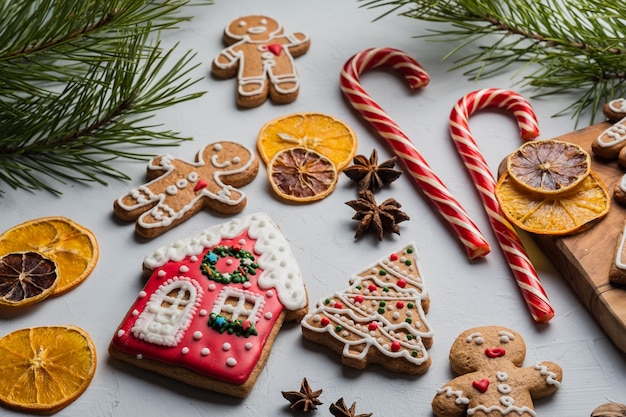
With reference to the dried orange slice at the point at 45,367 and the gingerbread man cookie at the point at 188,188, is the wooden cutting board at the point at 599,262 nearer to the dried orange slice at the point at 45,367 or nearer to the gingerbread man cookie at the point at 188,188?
the gingerbread man cookie at the point at 188,188

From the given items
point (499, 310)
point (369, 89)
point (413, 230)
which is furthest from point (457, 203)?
point (369, 89)

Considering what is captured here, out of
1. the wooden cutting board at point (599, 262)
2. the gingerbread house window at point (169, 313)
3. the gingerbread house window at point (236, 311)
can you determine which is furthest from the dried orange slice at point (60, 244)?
the wooden cutting board at point (599, 262)

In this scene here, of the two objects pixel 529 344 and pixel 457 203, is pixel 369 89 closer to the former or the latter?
→ pixel 457 203

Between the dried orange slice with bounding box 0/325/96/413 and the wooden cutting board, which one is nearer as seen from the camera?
the dried orange slice with bounding box 0/325/96/413

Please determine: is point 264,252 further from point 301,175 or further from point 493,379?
point 493,379

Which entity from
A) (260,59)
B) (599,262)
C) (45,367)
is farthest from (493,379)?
(260,59)

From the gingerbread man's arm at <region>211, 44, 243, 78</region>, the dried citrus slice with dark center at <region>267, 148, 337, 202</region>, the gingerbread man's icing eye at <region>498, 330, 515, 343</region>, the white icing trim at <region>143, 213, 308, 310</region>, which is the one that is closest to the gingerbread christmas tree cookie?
the white icing trim at <region>143, 213, 308, 310</region>

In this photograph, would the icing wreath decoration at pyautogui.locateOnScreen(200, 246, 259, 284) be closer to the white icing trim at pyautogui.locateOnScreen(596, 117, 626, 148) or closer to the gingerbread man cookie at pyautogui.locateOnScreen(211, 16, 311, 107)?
the gingerbread man cookie at pyautogui.locateOnScreen(211, 16, 311, 107)
